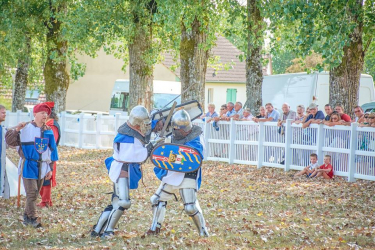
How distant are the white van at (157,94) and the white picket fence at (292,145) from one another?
10.2m

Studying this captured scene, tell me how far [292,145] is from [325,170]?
5.60 ft

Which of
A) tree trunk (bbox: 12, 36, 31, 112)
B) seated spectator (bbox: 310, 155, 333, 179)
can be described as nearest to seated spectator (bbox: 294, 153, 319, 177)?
seated spectator (bbox: 310, 155, 333, 179)

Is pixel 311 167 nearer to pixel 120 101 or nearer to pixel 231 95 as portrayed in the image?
pixel 120 101

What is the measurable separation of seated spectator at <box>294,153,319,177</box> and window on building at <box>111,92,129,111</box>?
16.7m

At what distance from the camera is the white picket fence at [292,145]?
14.7 m

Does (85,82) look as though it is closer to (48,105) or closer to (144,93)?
(144,93)

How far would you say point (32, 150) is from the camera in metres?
9.60

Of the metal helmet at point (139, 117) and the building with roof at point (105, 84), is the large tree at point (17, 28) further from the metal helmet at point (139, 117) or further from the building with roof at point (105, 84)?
the metal helmet at point (139, 117)

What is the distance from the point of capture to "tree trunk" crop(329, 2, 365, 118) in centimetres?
1667

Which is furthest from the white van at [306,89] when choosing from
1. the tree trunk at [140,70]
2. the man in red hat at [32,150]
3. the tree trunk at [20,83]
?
the tree trunk at [20,83]

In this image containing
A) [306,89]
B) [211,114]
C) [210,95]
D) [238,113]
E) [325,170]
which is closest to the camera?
[325,170]

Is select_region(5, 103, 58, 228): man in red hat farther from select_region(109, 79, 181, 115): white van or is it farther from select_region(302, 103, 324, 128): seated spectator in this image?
select_region(109, 79, 181, 115): white van

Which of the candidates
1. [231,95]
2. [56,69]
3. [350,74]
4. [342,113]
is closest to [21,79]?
[56,69]

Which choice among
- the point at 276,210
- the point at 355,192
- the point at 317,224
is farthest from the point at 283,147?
the point at 317,224
